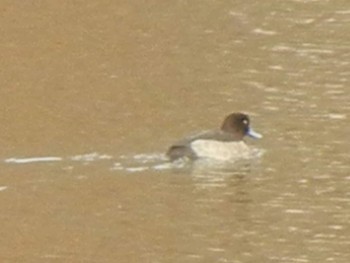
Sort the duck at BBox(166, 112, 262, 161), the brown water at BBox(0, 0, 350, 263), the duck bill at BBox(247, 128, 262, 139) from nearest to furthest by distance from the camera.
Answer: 1. the brown water at BBox(0, 0, 350, 263)
2. the duck at BBox(166, 112, 262, 161)
3. the duck bill at BBox(247, 128, 262, 139)

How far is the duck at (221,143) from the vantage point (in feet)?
48.3

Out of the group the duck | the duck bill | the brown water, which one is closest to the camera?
the brown water

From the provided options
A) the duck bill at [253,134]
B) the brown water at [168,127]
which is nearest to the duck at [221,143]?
the duck bill at [253,134]

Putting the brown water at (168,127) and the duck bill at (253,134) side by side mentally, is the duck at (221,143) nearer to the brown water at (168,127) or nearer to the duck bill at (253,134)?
the duck bill at (253,134)

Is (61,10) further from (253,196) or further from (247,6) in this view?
(253,196)

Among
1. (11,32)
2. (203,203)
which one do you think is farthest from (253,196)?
(11,32)

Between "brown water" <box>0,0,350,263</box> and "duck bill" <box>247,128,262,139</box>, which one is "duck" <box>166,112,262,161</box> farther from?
"brown water" <box>0,0,350,263</box>

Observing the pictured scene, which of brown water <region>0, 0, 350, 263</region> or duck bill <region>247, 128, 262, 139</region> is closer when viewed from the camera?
brown water <region>0, 0, 350, 263</region>

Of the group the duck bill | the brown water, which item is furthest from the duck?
the brown water

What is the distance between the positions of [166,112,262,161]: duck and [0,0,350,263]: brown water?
126 mm

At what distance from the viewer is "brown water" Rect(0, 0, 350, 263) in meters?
12.9

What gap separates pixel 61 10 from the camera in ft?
71.3

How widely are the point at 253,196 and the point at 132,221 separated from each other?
1121 millimetres

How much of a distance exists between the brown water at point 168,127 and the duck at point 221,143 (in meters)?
0.13
